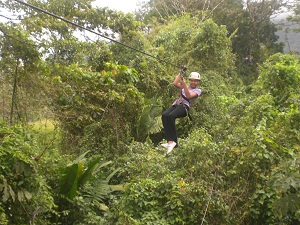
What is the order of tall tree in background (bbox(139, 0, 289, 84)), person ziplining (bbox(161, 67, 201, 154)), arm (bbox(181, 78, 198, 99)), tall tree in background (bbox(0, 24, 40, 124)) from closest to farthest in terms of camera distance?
1. arm (bbox(181, 78, 198, 99))
2. tall tree in background (bbox(0, 24, 40, 124))
3. person ziplining (bbox(161, 67, 201, 154))
4. tall tree in background (bbox(139, 0, 289, 84))

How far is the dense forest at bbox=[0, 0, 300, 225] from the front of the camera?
4.05 metres

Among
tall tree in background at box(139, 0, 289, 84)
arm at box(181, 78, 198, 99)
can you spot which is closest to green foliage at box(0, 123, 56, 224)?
arm at box(181, 78, 198, 99)

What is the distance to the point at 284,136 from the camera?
4.88 metres

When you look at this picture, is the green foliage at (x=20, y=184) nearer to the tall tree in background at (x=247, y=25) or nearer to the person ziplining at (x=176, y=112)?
the person ziplining at (x=176, y=112)

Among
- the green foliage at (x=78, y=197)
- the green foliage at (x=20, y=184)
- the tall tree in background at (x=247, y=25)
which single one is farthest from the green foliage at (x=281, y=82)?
the tall tree in background at (x=247, y=25)

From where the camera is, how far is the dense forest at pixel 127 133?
4047 millimetres

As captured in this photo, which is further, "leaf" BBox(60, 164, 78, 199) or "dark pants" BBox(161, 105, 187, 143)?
"dark pants" BBox(161, 105, 187, 143)

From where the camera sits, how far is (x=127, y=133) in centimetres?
701

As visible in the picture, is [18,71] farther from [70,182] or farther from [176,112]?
[176,112]

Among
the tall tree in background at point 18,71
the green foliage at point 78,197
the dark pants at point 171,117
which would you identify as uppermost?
the tall tree in background at point 18,71

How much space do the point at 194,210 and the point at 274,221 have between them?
954mm

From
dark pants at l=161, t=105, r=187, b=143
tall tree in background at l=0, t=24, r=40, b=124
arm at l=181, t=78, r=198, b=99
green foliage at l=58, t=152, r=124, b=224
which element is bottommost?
green foliage at l=58, t=152, r=124, b=224

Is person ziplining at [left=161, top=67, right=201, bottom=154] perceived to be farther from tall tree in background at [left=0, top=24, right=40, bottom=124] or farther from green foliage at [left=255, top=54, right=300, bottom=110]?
tall tree in background at [left=0, top=24, right=40, bottom=124]

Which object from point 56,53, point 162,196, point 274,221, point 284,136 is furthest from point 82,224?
point 56,53
